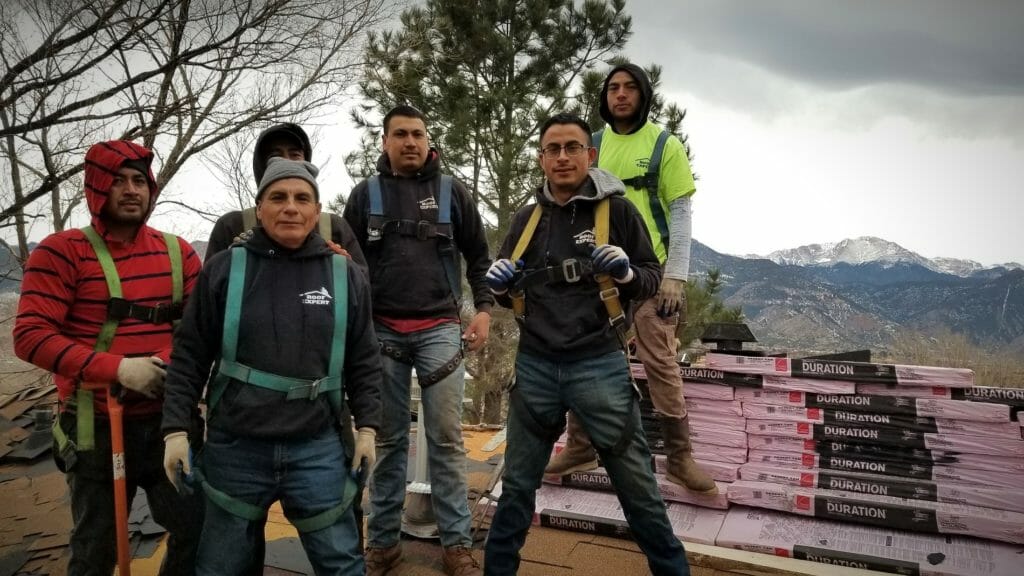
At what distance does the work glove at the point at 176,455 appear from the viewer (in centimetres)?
201

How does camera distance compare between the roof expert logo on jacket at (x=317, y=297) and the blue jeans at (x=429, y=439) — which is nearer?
the roof expert logo on jacket at (x=317, y=297)

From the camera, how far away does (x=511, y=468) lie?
8.71ft

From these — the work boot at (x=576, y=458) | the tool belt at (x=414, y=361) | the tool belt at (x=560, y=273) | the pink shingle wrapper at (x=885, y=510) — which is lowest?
the pink shingle wrapper at (x=885, y=510)

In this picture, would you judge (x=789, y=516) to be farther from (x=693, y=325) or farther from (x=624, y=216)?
(x=693, y=325)

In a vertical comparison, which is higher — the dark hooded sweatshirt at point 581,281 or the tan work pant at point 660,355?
the dark hooded sweatshirt at point 581,281

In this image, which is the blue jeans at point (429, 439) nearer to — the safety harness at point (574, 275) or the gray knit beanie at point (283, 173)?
the safety harness at point (574, 275)

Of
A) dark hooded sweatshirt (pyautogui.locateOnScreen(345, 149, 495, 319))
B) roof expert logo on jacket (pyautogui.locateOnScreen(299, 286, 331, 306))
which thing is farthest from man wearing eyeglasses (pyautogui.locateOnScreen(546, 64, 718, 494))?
roof expert logo on jacket (pyautogui.locateOnScreen(299, 286, 331, 306))

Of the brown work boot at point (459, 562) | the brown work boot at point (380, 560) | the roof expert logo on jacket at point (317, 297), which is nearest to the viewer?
the roof expert logo on jacket at point (317, 297)

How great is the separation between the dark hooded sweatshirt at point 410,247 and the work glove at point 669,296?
0.94m

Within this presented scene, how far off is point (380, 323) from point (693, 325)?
33.0ft

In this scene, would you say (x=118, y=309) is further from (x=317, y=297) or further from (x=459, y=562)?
(x=459, y=562)

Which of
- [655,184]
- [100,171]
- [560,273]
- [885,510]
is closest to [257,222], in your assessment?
[100,171]

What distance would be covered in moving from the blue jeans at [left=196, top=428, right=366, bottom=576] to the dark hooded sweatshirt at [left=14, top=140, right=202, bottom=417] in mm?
574

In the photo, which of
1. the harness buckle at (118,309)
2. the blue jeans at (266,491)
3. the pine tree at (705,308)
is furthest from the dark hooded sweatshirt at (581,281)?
the pine tree at (705,308)
